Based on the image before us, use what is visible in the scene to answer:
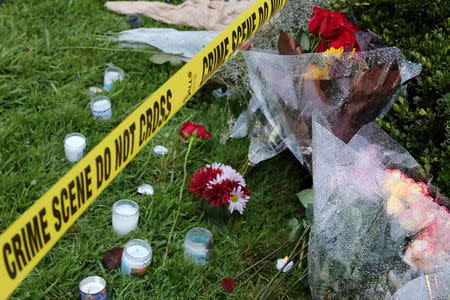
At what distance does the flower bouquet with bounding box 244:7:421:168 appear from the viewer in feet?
8.12

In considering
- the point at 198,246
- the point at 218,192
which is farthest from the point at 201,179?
the point at 198,246

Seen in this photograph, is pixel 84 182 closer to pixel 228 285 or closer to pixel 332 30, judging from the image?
pixel 228 285

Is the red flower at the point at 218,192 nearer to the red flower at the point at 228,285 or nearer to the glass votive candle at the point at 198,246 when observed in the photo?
the glass votive candle at the point at 198,246

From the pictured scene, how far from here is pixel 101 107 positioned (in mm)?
3041

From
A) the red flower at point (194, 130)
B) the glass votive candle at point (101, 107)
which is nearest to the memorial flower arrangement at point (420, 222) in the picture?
the red flower at point (194, 130)

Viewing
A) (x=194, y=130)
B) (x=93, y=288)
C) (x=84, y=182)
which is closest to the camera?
(x=84, y=182)

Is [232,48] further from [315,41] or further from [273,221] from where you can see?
[273,221]

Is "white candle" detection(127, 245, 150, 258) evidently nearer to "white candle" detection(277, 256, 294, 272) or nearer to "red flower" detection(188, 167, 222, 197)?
"red flower" detection(188, 167, 222, 197)

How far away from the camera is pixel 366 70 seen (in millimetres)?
2471

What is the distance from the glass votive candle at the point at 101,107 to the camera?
3039 mm

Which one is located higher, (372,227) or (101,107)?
(372,227)

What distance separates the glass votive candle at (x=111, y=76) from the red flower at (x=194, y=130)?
0.60 metres

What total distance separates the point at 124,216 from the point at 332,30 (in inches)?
51.3

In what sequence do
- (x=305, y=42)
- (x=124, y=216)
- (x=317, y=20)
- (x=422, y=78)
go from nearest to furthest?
(x=124, y=216) → (x=422, y=78) → (x=317, y=20) → (x=305, y=42)
